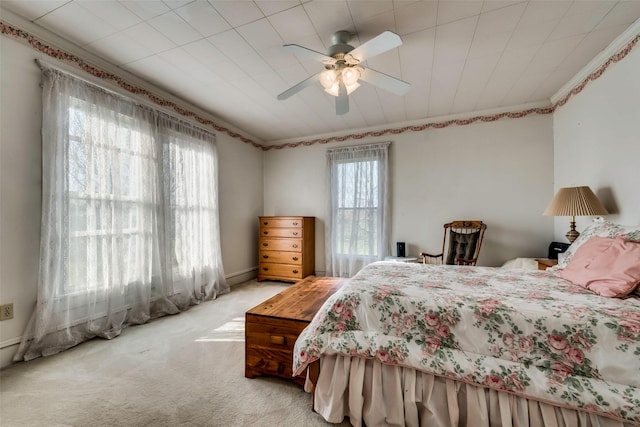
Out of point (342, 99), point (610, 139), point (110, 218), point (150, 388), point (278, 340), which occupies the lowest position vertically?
point (150, 388)

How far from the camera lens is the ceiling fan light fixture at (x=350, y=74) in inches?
74.2

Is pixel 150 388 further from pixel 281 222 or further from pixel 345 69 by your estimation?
pixel 281 222

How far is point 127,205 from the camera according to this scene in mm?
2475

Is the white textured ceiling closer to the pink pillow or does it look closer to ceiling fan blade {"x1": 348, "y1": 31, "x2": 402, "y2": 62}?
ceiling fan blade {"x1": 348, "y1": 31, "x2": 402, "y2": 62}

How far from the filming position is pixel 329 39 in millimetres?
1994

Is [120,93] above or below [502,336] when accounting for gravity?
above

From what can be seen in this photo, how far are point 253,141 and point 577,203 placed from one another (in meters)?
4.34

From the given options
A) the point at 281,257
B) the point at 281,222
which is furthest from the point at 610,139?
the point at 281,257

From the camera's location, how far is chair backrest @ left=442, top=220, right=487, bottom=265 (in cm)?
322

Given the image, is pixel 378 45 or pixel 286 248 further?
pixel 286 248

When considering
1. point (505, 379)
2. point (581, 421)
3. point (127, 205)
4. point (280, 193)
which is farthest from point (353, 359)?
point (280, 193)

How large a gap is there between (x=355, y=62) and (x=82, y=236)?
2.71 metres

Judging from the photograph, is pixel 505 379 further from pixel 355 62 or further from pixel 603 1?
pixel 603 1

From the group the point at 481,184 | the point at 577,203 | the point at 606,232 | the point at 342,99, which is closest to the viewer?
the point at 606,232
